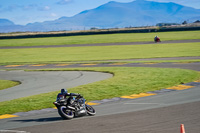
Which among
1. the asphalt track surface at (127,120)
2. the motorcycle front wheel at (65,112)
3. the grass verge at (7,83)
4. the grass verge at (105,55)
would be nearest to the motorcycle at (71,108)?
the motorcycle front wheel at (65,112)

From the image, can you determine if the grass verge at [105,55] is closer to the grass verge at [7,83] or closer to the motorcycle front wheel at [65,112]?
the grass verge at [7,83]

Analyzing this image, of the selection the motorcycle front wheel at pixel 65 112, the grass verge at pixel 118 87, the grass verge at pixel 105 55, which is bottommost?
the grass verge at pixel 105 55

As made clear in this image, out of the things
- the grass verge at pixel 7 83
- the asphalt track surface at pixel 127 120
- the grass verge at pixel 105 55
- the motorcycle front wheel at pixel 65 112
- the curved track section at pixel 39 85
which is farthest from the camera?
the grass verge at pixel 105 55

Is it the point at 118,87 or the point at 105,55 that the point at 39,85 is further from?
the point at 105,55

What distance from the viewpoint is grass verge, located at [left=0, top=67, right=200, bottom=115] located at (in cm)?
1871

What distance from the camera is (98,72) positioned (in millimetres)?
34719

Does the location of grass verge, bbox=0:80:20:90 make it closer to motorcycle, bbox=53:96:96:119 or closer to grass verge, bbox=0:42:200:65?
motorcycle, bbox=53:96:96:119

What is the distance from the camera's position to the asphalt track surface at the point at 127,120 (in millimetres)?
12617

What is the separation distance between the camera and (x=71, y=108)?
568 inches

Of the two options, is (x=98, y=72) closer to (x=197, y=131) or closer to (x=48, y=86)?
(x=48, y=86)

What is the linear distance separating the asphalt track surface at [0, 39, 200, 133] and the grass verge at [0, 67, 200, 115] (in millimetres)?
2173

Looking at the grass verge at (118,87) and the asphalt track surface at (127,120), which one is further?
the grass verge at (118,87)

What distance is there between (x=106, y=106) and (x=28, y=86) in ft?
35.1

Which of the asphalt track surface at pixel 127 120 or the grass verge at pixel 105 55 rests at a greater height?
the asphalt track surface at pixel 127 120
